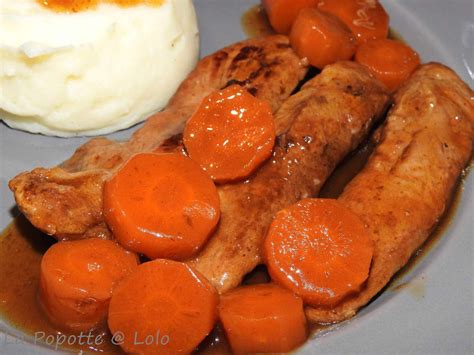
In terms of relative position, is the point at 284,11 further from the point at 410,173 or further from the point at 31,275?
the point at 31,275

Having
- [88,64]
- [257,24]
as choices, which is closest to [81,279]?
[88,64]

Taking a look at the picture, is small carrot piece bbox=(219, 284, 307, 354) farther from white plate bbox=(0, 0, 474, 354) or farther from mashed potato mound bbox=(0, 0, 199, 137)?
mashed potato mound bbox=(0, 0, 199, 137)

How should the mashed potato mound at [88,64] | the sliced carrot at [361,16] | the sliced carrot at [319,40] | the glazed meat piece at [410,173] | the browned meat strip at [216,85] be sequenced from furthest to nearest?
the sliced carrot at [361,16]
the sliced carrot at [319,40]
the mashed potato mound at [88,64]
the browned meat strip at [216,85]
the glazed meat piece at [410,173]

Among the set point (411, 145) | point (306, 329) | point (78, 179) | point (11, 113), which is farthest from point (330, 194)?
point (11, 113)

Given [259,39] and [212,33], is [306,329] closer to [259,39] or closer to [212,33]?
[259,39]

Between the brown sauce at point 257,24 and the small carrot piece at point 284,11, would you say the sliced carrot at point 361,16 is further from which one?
the brown sauce at point 257,24

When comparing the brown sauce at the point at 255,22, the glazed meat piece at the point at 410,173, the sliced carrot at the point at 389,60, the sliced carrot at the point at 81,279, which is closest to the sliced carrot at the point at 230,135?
the glazed meat piece at the point at 410,173
